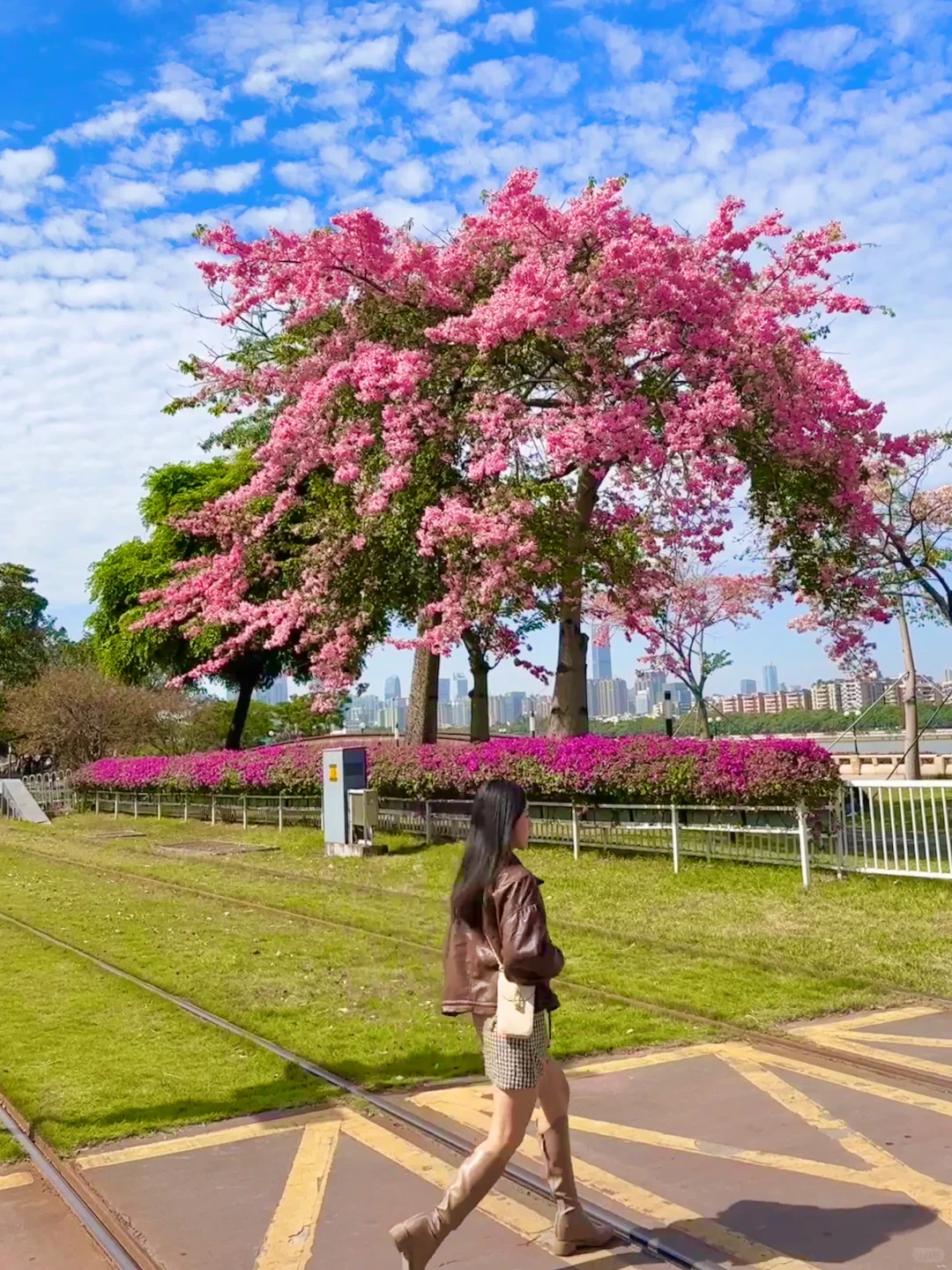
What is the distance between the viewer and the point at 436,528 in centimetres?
1820

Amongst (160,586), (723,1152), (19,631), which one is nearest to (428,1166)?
(723,1152)

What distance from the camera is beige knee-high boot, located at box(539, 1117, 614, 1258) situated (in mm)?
4023

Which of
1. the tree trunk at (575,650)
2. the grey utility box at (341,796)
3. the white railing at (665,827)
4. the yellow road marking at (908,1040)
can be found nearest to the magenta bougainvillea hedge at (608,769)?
the white railing at (665,827)

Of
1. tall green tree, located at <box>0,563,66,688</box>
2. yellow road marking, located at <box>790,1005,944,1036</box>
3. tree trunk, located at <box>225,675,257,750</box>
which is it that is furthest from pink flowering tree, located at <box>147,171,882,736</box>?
tall green tree, located at <box>0,563,66,688</box>

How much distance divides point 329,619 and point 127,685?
844 inches

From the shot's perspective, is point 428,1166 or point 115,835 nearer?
point 428,1166

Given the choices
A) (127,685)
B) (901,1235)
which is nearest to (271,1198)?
(901,1235)

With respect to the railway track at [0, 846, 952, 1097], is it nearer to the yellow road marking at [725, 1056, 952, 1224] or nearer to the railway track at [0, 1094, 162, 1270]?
the yellow road marking at [725, 1056, 952, 1224]

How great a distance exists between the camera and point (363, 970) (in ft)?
30.7

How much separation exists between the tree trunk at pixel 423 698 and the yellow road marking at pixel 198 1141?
56.9 ft

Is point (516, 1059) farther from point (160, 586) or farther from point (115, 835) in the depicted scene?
point (160, 586)

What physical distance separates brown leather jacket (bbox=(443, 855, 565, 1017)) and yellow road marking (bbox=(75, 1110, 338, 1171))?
73.8 inches

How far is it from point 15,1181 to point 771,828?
10582mm

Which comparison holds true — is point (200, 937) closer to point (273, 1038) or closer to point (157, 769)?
point (273, 1038)
